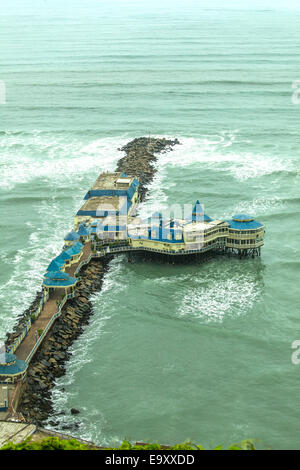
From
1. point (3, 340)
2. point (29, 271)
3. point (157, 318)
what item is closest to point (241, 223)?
point (157, 318)

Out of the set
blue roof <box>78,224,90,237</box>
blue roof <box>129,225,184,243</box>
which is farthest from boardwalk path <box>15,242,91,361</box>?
blue roof <box>129,225,184,243</box>

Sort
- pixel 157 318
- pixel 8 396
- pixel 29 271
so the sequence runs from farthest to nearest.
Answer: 1. pixel 29 271
2. pixel 157 318
3. pixel 8 396

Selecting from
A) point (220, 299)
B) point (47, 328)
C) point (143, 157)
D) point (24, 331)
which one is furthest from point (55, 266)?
point (143, 157)

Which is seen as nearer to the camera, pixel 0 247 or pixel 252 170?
pixel 0 247

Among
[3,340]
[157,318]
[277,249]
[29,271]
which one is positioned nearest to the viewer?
[3,340]

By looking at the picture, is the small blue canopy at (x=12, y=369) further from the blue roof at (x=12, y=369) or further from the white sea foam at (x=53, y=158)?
the white sea foam at (x=53, y=158)

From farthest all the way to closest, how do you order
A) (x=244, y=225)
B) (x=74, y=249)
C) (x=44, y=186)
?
1. (x=44, y=186)
2. (x=244, y=225)
3. (x=74, y=249)

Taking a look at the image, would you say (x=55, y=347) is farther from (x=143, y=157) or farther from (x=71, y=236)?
(x=143, y=157)

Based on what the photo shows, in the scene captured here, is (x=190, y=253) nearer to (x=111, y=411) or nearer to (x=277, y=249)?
(x=277, y=249)
